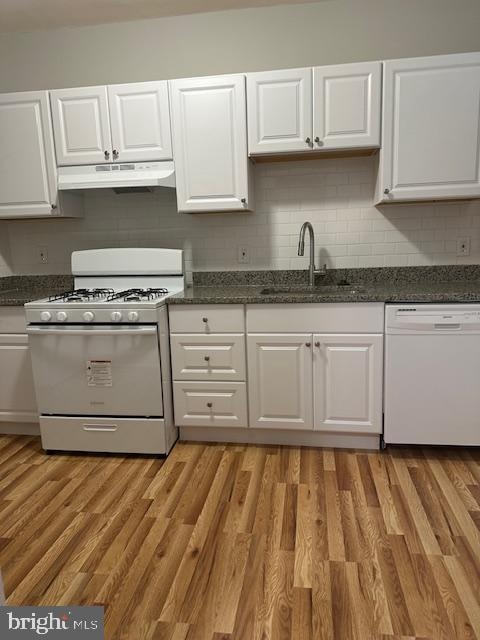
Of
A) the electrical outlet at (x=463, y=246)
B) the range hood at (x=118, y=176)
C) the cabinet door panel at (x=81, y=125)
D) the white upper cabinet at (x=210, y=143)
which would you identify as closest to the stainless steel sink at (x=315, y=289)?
the white upper cabinet at (x=210, y=143)

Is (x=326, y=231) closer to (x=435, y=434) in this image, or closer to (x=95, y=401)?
(x=435, y=434)

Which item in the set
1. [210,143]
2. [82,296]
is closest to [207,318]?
[82,296]

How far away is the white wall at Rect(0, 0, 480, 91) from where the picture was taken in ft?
8.93

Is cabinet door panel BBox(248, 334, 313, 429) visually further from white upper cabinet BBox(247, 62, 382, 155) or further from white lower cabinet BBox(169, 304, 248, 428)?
white upper cabinet BBox(247, 62, 382, 155)

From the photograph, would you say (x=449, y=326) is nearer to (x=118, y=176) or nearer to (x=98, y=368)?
(x=98, y=368)

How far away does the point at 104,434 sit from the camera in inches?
104

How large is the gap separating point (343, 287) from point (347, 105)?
1.05 meters

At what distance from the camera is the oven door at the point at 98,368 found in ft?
8.27

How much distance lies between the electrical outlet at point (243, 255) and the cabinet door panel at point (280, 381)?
28.2 inches

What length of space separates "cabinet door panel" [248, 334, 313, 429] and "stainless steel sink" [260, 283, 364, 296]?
0.39 metres

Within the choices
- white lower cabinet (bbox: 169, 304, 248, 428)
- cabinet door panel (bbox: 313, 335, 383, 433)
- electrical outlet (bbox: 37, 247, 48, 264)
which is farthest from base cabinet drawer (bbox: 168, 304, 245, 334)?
electrical outlet (bbox: 37, 247, 48, 264)

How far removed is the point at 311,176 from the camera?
2.95m

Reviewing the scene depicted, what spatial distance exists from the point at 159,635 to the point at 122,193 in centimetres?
257

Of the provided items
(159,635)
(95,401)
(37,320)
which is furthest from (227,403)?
(159,635)
